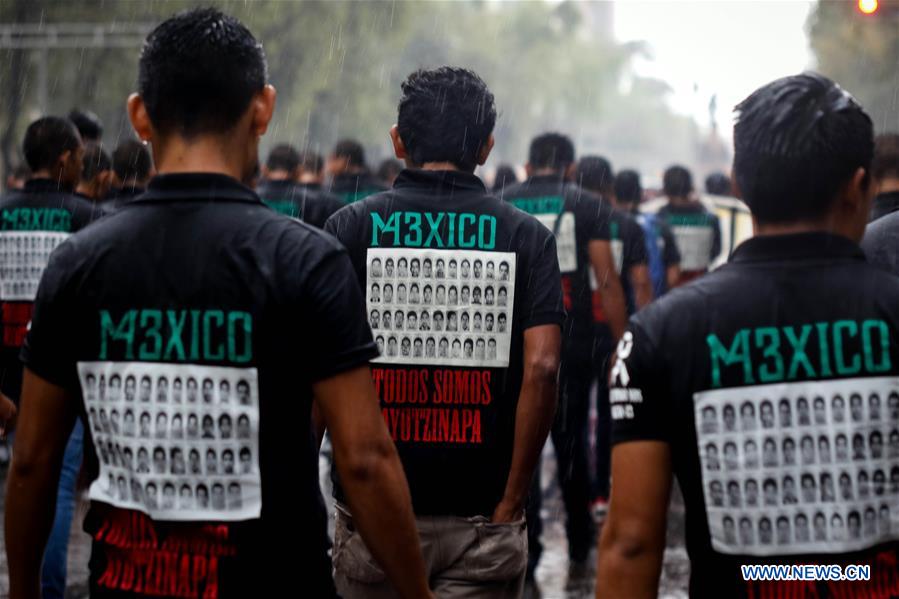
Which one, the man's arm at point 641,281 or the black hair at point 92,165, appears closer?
the black hair at point 92,165

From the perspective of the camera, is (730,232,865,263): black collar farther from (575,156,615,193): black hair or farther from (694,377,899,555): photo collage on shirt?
(575,156,615,193): black hair

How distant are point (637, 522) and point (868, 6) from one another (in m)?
9.82

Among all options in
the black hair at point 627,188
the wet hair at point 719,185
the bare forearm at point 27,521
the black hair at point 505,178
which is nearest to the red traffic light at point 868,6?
the black hair at point 627,188

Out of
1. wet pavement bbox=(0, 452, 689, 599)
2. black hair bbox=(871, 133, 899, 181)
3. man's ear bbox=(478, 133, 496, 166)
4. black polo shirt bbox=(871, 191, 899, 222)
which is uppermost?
black hair bbox=(871, 133, 899, 181)

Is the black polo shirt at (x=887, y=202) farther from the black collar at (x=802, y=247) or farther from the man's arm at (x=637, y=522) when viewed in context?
the man's arm at (x=637, y=522)

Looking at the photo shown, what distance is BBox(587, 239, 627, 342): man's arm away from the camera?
266 inches

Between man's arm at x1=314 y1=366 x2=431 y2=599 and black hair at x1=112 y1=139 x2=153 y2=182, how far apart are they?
212 inches

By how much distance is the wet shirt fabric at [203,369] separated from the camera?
96.7 inches

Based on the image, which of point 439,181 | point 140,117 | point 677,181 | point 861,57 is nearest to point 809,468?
point 140,117

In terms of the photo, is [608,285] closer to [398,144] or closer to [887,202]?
[887,202]

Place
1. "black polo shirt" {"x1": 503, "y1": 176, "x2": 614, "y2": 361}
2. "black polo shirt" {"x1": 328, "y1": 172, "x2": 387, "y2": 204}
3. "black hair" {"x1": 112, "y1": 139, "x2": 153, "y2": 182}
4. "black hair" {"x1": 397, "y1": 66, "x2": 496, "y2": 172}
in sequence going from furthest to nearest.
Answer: "black polo shirt" {"x1": 328, "y1": 172, "x2": 387, "y2": 204} < "black hair" {"x1": 112, "y1": 139, "x2": 153, "y2": 182} < "black polo shirt" {"x1": 503, "y1": 176, "x2": 614, "y2": 361} < "black hair" {"x1": 397, "y1": 66, "x2": 496, "y2": 172}

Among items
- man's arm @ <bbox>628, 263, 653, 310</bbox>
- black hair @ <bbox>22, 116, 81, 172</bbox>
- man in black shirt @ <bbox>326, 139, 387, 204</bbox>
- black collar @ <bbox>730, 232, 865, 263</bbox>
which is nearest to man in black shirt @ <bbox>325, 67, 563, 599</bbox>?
black collar @ <bbox>730, 232, 865, 263</bbox>

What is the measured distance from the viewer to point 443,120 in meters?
3.82

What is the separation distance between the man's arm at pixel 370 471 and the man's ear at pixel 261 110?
1.92 feet
